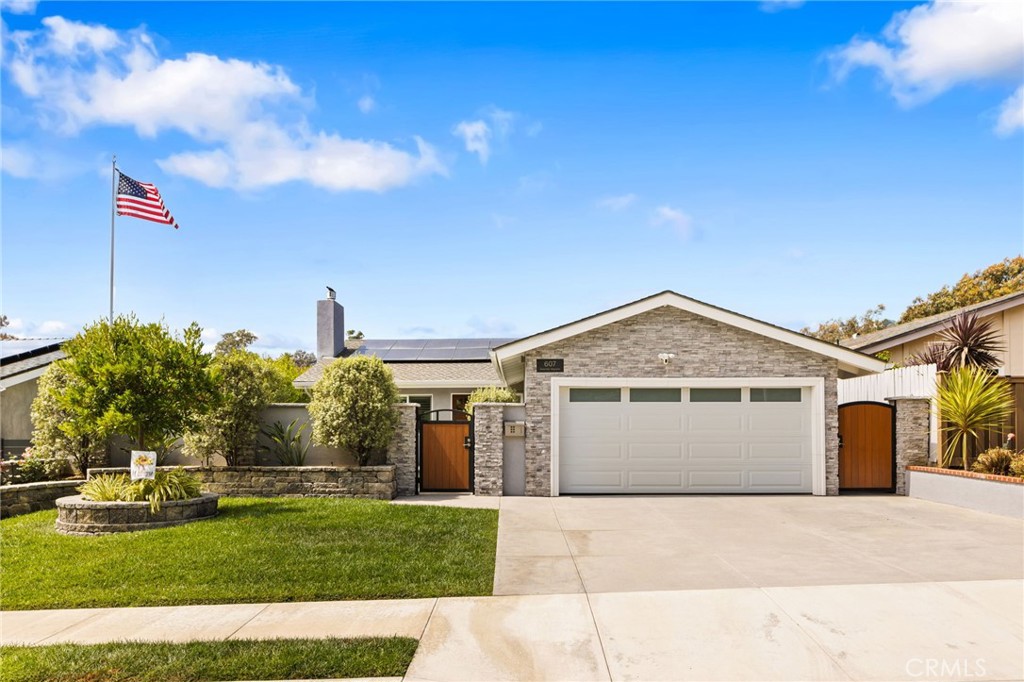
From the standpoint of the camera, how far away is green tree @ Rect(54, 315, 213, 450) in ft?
36.0

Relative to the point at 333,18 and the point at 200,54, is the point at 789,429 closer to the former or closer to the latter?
the point at 333,18

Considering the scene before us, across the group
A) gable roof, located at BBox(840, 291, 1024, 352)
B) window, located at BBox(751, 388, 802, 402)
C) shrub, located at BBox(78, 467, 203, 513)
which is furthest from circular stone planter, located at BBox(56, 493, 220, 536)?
gable roof, located at BBox(840, 291, 1024, 352)

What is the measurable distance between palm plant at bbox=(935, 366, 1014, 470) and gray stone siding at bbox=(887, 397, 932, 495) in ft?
1.36

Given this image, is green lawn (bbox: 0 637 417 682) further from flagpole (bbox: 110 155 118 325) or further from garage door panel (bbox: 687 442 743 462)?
flagpole (bbox: 110 155 118 325)

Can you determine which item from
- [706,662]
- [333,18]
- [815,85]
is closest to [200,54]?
[333,18]

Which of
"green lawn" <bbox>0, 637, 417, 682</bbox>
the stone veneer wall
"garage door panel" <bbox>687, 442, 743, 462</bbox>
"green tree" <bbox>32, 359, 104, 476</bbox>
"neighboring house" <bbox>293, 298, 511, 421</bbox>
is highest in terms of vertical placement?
"neighboring house" <bbox>293, 298, 511, 421</bbox>

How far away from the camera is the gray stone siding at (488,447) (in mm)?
14453

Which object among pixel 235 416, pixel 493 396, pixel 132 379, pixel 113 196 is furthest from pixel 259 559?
pixel 113 196

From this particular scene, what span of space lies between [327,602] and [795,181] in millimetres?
15043

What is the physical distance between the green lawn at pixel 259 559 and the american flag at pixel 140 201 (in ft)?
32.7

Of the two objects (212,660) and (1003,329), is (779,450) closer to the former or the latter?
(1003,329)

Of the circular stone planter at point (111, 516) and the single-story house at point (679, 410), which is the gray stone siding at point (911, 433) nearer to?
the single-story house at point (679, 410)

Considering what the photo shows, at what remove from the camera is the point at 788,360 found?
1463 centimetres

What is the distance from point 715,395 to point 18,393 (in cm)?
1548
